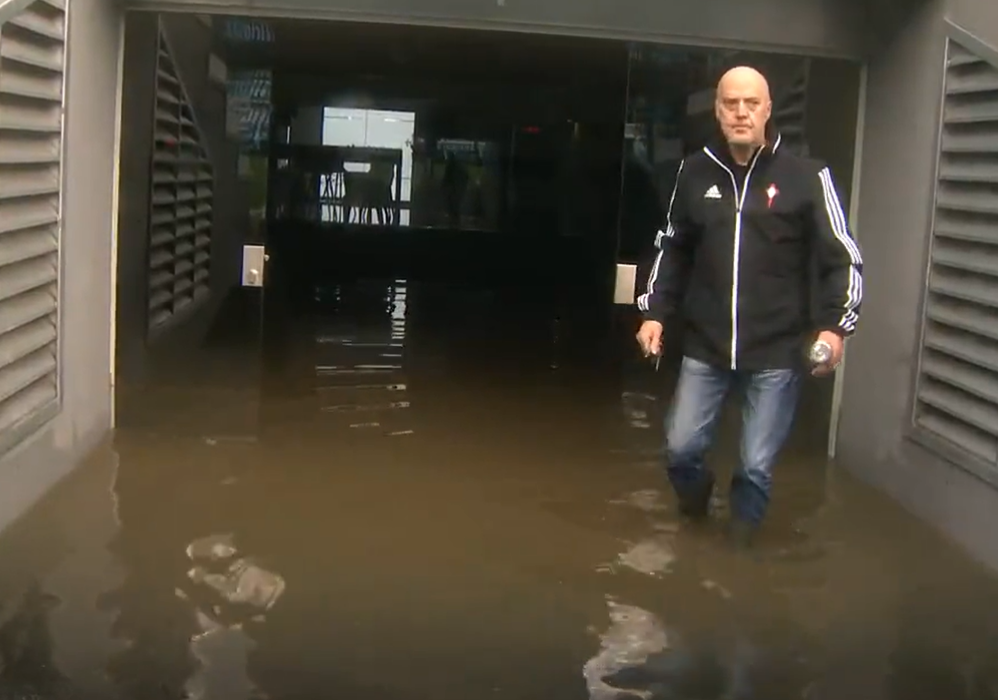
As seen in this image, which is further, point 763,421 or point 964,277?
point 964,277

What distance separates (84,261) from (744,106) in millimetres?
3080

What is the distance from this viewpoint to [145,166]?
7062 mm

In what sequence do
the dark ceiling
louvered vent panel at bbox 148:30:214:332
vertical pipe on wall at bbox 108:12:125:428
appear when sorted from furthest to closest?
the dark ceiling < louvered vent panel at bbox 148:30:214:332 < vertical pipe on wall at bbox 108:12:125:428

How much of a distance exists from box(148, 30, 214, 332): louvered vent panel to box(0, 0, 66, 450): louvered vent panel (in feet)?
6.14

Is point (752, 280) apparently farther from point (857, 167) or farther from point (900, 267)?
point (857, 167)

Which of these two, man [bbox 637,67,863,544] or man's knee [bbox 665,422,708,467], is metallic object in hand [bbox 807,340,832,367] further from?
man's knee [bbox 665,422,708,467]

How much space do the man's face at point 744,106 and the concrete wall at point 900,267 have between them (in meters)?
1.10

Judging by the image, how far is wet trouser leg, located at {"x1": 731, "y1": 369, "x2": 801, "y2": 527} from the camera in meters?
4.91

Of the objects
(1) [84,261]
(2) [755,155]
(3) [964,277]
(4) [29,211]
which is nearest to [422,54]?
(1) [84,261]

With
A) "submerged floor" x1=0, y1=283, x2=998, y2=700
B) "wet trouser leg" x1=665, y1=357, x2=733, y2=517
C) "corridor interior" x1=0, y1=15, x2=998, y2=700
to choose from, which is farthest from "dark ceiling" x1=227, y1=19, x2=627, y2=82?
A: "wet trouser leg" x1=665, y1=357, x2=733, y2=517

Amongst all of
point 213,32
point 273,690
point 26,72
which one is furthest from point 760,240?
point 213,32

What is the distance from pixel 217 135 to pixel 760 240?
503 centimetres

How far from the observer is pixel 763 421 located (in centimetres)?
494

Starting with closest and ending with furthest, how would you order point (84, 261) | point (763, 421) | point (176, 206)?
point (763, 421), point (84, 261), point (176, 206)
